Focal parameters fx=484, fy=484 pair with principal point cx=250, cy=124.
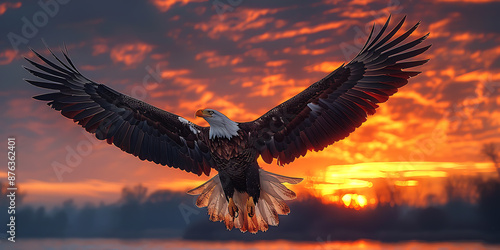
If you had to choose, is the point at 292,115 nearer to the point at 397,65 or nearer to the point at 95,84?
the point at 397,65

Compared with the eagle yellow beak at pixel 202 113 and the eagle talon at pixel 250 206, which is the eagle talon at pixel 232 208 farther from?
the eagle yellow beak at pixel 202 113

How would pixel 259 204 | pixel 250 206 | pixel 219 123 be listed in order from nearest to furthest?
pixel 219 123
pixel 250 206
pixel 259 204

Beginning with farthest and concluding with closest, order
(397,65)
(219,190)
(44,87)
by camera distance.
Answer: (219,190) < (44,87) < (397,65)

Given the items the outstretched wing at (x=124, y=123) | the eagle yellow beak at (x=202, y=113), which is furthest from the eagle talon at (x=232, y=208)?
the eagle yellow beak at (x=202, y=113)

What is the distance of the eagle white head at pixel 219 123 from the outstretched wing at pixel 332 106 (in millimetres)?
239

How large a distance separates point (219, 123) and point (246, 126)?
401 millimetres

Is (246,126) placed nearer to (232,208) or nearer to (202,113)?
(202,113)

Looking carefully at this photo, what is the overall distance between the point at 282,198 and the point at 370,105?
2.01 m

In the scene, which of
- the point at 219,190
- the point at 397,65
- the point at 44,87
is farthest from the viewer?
the point at 219,190

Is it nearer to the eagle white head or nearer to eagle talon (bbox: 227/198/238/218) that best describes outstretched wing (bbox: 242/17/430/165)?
the eagle white head

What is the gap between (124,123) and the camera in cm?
741

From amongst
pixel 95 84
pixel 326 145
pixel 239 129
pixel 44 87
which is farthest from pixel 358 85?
pixel 44 87

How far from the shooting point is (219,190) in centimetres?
780

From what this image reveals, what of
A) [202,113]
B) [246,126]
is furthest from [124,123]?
[246,126]
